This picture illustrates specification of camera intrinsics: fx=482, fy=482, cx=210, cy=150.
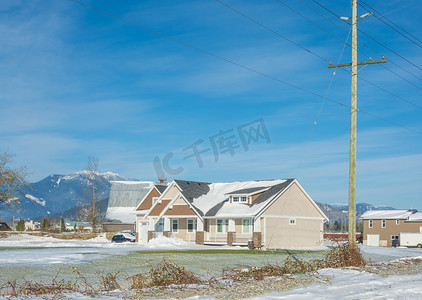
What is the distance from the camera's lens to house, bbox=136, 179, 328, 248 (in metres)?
43.6

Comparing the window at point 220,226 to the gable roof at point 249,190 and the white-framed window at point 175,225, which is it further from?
the white-framed window at point 175,225

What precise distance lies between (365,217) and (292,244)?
50345mm

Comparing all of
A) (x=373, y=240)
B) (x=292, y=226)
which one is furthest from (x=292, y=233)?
(x=373, y=240)

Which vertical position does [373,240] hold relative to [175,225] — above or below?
below

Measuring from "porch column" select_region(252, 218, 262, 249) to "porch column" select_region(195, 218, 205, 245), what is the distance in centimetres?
604

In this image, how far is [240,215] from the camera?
4341cm

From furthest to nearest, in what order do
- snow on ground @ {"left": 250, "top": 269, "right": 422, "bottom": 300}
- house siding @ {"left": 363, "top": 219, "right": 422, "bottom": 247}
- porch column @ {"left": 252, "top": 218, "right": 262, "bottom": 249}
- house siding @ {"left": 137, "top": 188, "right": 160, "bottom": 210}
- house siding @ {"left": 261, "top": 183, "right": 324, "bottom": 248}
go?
house siding @ {"left": 363, "top": 219, "right": 422, "bottom": 247}, house siding @ {"left": 137, "top": 188, "right": 160, "bottom": 210}, house siding @ {"left": 261, "top": 183, "right": 324, "bottom": 248}, porch column @ {"left": 252, "top": 218, "right": 262, "bottom": 249}, snow on ground @ {"left": 250, "top": 269, "right": 422, "bottom": 300}

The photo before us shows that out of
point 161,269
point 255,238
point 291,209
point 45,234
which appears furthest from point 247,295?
point 45,234

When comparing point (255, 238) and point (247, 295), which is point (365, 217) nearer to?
point (255, 238)

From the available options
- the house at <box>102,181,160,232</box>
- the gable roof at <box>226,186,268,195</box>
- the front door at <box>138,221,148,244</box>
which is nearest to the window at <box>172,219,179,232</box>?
the front door at <box>138,221,148,244</box>

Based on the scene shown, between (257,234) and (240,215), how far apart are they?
249 centimetres

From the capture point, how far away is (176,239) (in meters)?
46.1

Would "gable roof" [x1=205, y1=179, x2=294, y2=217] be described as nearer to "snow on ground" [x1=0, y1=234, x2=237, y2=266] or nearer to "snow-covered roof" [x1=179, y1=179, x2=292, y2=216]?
"snow-covered roof" [x1=179, y1=179, x2=292, y2=216]

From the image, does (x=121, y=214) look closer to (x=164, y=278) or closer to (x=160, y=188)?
(x=160, y=188)
